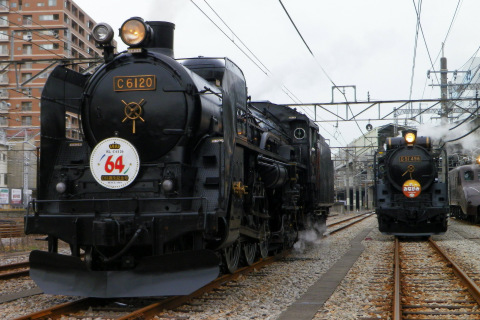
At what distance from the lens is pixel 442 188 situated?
1658 centimetres

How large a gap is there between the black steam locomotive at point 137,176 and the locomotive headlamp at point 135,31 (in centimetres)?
1

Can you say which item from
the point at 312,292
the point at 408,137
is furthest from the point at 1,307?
the point at 408,137

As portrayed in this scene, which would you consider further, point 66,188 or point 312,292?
point 312,292

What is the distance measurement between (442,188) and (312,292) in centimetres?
995

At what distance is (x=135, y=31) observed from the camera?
285 inches

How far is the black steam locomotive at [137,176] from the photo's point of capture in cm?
658

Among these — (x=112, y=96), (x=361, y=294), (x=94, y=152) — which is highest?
(x=112, y=96)

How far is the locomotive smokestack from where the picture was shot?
25.5 ft

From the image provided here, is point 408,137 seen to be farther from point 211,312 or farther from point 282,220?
point 211,312

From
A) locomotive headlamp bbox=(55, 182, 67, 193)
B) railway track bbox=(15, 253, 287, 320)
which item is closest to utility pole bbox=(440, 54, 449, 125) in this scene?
railway track bbox=(15, 253, 287, 320)

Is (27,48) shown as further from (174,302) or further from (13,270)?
(174,302)

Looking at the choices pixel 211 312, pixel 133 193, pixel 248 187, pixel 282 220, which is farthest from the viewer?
pixel 282 220

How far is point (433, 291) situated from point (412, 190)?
884 cm

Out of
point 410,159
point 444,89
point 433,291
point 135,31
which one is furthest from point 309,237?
point 444,89
